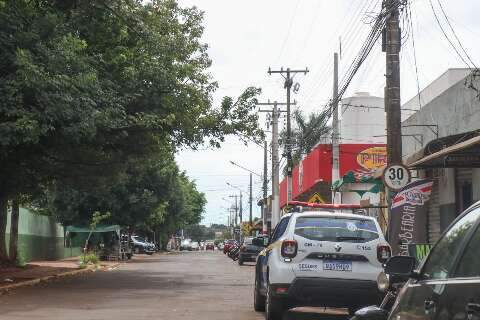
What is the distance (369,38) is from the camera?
53.0ft

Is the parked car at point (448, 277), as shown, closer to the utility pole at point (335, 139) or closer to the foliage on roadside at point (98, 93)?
the foliage on roadside at point (98, 93)

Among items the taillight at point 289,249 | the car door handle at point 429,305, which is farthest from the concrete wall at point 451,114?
the car door handle at point 429,305

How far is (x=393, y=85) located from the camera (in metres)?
14.6

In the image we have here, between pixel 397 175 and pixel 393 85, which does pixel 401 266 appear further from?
pixel 393 85

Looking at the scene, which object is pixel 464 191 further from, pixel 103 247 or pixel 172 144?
pixel 103 247

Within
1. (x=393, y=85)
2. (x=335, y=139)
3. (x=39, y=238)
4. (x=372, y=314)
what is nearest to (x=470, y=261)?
(x=372, y=314)

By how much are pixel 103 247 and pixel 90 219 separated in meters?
1.88

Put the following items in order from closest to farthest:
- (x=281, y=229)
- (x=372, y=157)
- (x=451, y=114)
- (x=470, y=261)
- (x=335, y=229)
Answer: (x=470, y=261) < (x=335, y=229) < (x=281, y=229) < (x=451, y=114) < (x=372, y=157)

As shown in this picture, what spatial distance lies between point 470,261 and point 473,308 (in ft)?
1.63

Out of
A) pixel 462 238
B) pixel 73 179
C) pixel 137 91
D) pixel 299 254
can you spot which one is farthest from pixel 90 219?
pixel 462 238

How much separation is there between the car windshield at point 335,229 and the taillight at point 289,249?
8.8 inches

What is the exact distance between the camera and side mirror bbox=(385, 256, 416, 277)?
479 cm

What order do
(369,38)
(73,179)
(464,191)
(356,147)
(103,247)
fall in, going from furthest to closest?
(103,247)
(356,147)
(73,179)
(464,191)
(369,38)

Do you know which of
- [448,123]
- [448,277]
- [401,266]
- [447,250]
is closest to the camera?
[448,277]
